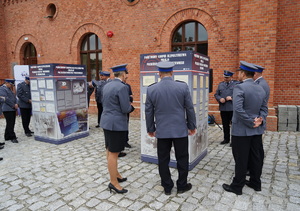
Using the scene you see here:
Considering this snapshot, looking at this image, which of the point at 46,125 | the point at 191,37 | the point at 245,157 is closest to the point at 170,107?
the point at 245,157

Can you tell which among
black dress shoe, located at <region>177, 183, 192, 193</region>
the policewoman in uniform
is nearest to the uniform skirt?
the policewoman in uniform

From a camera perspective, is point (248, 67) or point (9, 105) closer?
point (248, 67)

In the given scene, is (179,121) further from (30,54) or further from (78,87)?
(30,54)

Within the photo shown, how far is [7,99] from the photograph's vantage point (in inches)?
257

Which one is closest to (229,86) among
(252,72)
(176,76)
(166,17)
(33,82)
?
(176,76)

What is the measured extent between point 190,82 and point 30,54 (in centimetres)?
1338

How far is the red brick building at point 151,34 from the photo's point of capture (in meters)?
7.31

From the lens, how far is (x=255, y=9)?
7184 millimetres

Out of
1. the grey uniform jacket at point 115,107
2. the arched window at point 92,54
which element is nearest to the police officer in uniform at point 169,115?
the grey uniform jacket at point 115,107

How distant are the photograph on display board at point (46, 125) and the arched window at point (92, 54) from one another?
529 centimetres

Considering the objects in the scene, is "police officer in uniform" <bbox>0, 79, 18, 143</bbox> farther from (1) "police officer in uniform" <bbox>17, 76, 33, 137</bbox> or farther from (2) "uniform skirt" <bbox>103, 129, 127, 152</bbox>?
(2) "uniform skirt" <bbox>103, 129, 127, 152</bbox>

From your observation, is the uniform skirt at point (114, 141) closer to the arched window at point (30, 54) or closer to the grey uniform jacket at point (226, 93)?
the grey uniform jacket at point (226, 93)

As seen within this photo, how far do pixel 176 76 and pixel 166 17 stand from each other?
18.2ft

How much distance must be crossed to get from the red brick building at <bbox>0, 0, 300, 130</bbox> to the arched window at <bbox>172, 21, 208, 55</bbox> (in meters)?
0.04
